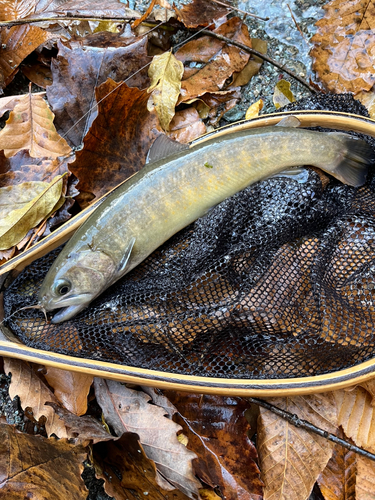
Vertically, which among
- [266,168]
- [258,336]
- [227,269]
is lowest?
[258,336]

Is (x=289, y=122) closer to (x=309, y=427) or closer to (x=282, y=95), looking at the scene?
(x=282, y=95)

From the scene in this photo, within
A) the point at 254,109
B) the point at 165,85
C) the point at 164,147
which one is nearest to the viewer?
the point at 164,147

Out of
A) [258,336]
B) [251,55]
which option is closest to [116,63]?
[251,55]

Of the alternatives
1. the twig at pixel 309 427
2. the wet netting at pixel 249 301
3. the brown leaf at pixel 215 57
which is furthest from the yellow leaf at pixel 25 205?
the twig at pixel 309 427

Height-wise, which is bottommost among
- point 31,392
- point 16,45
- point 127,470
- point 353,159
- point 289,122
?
point 127,470

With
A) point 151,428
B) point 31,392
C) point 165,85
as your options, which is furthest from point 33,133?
point 151,428

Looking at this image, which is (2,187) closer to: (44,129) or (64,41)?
(44,129)

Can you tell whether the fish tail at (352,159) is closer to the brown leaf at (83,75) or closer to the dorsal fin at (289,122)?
the dorsal fin at (289,122)
